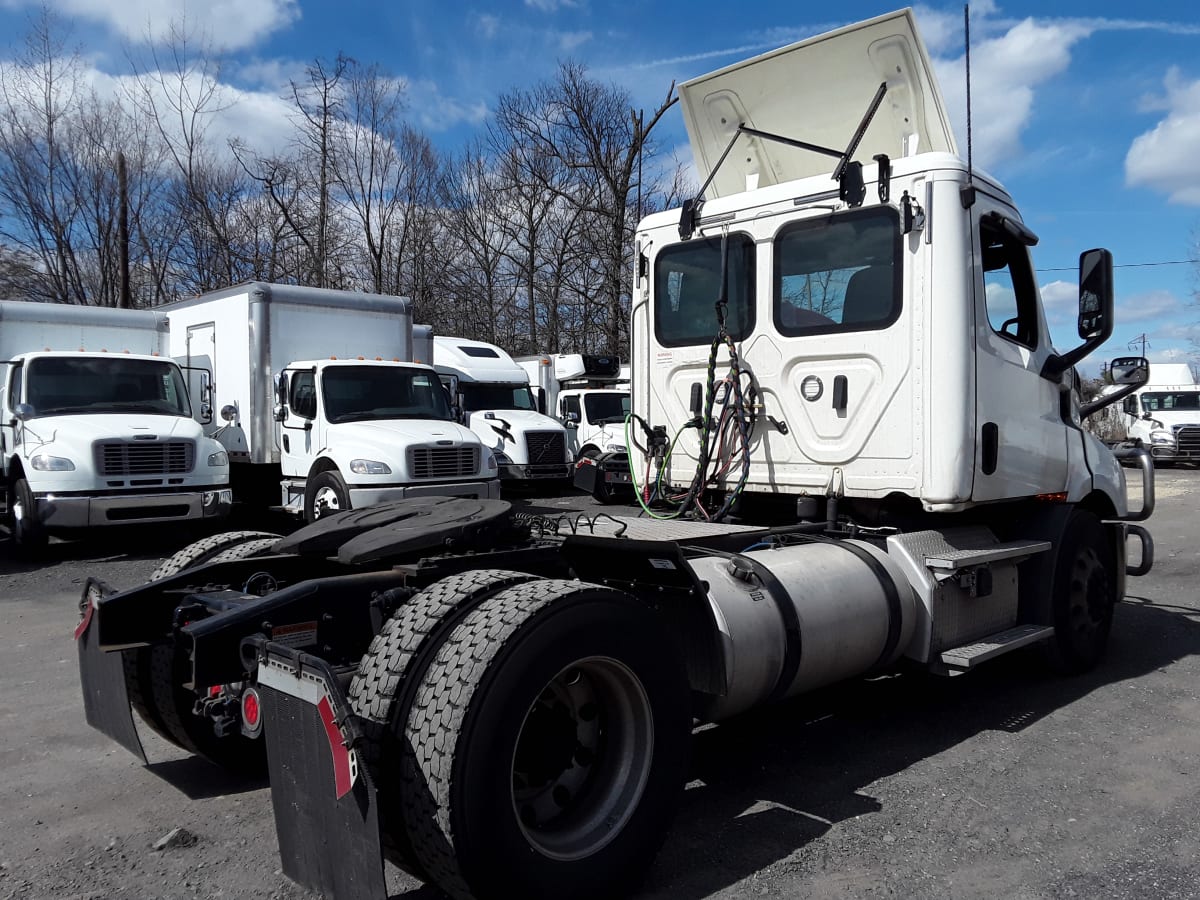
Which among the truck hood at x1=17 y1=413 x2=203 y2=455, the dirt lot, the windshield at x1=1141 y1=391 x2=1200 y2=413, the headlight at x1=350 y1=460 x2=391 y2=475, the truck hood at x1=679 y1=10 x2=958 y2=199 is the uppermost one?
the truck hood at x1=679 y1=10 x2=958 y2=199

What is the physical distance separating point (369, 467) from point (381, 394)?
1.72 metres

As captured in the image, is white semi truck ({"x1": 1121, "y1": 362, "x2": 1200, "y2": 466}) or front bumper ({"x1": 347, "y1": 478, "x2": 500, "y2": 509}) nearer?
front bumper ({"x1": 347, "y1": 478, "x2": 500, "y2": 509})

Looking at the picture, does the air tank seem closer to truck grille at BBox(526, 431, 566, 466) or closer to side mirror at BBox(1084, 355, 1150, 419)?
side mirror at BBox(1084, 355, 1150, 419)

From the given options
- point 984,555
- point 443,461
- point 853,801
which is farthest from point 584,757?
point 443,461

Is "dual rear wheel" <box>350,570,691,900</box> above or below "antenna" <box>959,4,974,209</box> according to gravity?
below

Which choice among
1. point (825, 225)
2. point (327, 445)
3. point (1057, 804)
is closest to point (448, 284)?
point (327, 445)

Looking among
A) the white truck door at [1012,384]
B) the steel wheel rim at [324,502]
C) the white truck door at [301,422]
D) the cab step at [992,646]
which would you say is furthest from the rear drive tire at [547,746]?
the white truck door at [301,422]

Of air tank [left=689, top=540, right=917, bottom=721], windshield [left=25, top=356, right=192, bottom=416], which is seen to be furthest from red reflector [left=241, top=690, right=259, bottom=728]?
windshield [left=25, top=356, right=192, bottom=416]

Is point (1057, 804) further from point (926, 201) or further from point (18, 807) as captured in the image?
point (18, 807)

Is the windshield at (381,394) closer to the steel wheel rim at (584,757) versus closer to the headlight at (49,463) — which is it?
the headlight at (49,463)

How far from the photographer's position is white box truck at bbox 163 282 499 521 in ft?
39.6

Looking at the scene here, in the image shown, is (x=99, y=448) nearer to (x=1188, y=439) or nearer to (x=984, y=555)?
(x=984, y=555)

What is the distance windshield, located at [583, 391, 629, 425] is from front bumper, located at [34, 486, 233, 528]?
33.4ft

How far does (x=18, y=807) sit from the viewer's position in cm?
409
